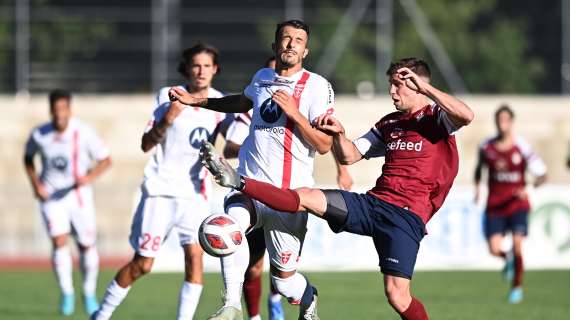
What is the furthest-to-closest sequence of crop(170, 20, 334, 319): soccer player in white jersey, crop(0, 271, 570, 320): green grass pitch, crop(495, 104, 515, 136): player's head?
crop(495, 104, 515, 136): player's head, crop(0, 271, 570, 320): green grass pitch, crop(170, 20, 334, 319): soccer player in white jersey

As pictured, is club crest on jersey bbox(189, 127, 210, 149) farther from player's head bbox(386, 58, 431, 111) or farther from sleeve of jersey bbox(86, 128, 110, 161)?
sleeve of jersey bbox(86, 128, 110, 161)

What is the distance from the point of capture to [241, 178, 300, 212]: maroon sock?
350 inches

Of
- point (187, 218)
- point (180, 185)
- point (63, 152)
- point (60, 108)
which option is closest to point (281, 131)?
point (180, 185)

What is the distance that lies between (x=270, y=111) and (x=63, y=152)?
217 inches

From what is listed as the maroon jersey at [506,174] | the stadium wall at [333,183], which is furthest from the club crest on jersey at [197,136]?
the stadium wall at [333,183]

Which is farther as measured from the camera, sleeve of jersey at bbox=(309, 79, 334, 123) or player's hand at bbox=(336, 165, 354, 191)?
player's hand at bbox=(336, 165, 354, 191)

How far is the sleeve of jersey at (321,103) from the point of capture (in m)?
9.49

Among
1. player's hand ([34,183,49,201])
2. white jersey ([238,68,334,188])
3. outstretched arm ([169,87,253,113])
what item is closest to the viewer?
white jersey ([238,68,334,188])

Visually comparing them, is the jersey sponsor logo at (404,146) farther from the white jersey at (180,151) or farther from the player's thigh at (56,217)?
the player's thigh at (56,217)

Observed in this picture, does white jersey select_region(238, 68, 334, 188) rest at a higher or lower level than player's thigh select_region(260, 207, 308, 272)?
higher

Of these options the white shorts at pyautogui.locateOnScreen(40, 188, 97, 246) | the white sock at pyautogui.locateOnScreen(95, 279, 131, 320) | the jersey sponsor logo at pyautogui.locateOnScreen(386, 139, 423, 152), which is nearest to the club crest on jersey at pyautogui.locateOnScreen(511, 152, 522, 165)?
the white shorts at pyautogui.locateOnScreen(40, 188, 97, 246)

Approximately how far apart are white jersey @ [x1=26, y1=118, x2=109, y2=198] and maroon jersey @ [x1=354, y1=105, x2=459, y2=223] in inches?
221

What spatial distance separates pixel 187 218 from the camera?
11.2 metres

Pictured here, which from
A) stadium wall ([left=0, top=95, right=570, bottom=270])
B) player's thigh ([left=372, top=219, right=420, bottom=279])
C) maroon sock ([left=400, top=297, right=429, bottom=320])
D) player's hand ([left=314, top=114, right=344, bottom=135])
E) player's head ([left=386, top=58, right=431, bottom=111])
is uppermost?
player's head ([left=386, top=58, right=431, bottom=111])
